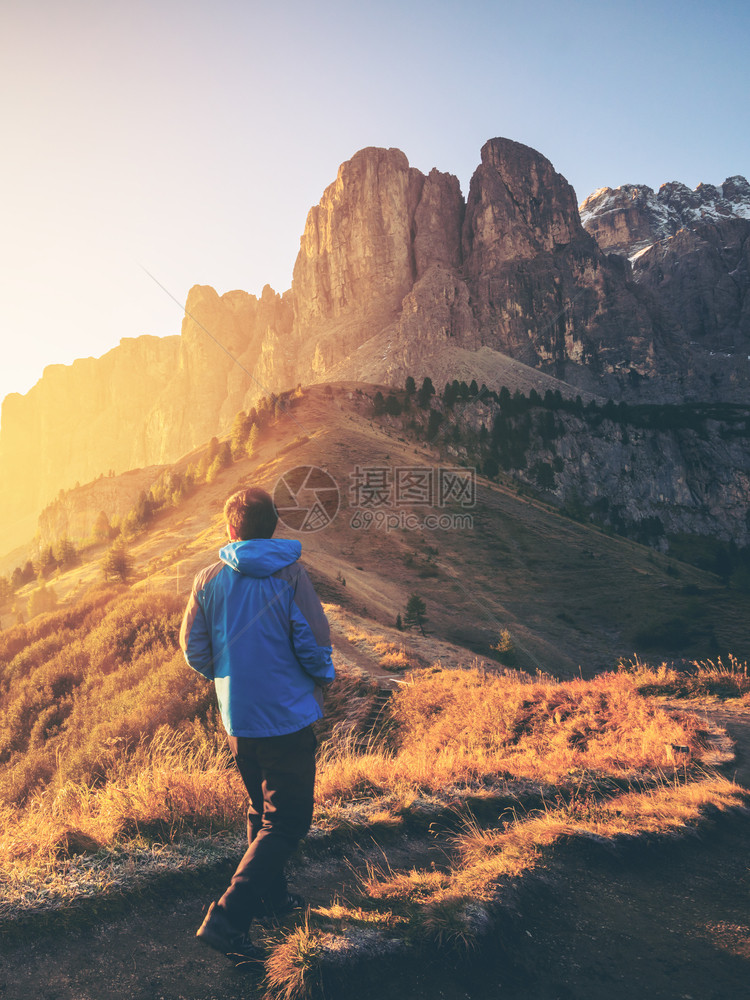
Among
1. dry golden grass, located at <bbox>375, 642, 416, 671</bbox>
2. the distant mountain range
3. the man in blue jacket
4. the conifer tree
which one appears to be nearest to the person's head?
the man in blue jacket

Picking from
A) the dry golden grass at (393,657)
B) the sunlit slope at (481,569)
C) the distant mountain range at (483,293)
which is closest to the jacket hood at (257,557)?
the dry golden grass at (393,657)

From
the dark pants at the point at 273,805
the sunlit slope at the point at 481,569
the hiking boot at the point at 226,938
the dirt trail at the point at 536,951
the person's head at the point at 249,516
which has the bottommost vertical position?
the sunlit slope at the point at 481,569

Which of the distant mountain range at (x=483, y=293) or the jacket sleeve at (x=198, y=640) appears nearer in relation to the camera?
the jacket sleeve at (x=198, y=640)

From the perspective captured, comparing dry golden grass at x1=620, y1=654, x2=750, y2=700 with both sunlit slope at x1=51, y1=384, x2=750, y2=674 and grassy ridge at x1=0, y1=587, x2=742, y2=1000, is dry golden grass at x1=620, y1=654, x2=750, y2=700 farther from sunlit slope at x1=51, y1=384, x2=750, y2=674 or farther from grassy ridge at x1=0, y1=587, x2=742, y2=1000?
sunlit slope at x1=51, y1=384, x2=750, y2=674

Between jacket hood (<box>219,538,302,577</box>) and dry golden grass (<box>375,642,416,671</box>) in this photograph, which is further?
dry golden grass (<box>375,642,416,671</box>)

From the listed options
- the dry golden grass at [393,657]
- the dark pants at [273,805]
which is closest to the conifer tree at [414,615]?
the dry golden grass at [393,657]

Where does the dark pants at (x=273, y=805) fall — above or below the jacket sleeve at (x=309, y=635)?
below

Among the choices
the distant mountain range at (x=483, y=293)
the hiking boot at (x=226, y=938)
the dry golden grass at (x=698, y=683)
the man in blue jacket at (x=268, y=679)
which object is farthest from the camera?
the distant mountain range at (x=483, y=293)

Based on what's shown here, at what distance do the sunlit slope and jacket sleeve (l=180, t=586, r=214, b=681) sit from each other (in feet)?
61.0

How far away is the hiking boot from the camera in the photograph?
9.43 feet

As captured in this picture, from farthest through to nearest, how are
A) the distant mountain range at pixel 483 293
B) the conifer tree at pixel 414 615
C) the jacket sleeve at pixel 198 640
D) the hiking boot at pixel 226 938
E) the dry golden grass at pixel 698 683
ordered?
the distant mountain range at pixel 483 293 < the conifer tree at pixel 414 615 < the dry golden grass at pixel 698 683 < the jacket sleeve at pixel 198 640 < the hiking boot at pixel 226 938

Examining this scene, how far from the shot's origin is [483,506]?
52.1 m

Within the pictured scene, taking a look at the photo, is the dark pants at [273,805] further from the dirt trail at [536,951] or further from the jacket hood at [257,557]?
the jacket hood at [257,557]

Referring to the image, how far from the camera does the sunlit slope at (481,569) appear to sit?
3064 centimetres
